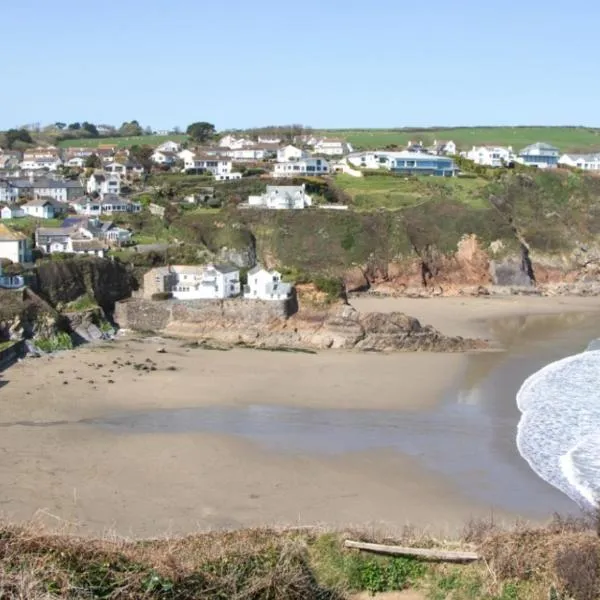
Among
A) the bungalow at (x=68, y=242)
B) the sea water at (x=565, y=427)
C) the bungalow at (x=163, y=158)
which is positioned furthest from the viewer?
the bungalow at (x=163, y=158)

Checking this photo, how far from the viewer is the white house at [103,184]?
5778cm

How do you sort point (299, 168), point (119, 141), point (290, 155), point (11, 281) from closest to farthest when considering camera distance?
point (11, 281) → point (299, 168) → point (290, 155) → point (119, 141)

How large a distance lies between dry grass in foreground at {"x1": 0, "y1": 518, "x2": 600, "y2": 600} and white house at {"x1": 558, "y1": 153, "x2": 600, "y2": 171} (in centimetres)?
7113

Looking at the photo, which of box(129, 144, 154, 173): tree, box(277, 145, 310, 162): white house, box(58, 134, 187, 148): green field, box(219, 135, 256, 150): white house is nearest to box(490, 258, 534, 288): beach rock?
box(277, 145, 310, 162): white house

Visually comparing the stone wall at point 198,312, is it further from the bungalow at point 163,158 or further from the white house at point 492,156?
the white house at point 492,156

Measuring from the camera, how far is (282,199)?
5397 centimetres

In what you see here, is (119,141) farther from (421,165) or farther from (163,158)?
(421,165)

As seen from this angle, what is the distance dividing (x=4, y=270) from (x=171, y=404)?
42.9 ft

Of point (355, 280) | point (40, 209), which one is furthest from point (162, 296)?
point (40, 209)

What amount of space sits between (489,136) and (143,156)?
162 feet

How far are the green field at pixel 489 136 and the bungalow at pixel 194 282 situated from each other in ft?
188

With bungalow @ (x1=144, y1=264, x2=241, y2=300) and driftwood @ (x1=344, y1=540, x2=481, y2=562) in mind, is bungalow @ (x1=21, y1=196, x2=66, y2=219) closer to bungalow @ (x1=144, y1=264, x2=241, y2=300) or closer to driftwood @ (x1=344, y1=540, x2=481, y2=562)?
bungalow @ (x1=144, y1=264, x2=241, y2=300)

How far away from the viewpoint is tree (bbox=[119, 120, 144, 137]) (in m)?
122

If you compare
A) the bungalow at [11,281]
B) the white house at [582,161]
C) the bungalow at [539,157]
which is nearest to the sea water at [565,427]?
the bungalow at [11,281]
